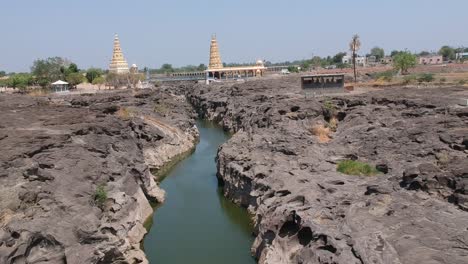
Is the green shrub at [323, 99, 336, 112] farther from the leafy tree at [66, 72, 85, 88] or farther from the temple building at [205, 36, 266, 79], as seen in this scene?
the temple building at [205, 36, 266, 79]

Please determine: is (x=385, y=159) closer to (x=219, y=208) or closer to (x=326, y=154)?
(x=326, y=154)

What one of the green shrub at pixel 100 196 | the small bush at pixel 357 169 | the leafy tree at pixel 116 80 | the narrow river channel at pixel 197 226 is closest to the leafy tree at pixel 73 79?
the leafy tree at pixel 116 80

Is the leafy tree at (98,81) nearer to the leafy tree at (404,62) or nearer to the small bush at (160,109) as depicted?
the small bush at (160,109)

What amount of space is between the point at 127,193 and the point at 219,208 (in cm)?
760

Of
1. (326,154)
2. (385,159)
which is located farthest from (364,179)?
(326,154)

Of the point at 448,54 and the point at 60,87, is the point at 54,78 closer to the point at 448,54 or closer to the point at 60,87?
the point at 60,87

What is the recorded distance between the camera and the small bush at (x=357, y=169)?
2864 centimetres

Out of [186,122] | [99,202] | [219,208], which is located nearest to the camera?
[99,202]

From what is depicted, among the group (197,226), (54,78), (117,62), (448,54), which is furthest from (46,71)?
(448,54)

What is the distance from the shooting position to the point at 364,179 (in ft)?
88.8

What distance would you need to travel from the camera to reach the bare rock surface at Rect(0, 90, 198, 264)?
819 inches

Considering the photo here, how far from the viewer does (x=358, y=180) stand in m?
27.0

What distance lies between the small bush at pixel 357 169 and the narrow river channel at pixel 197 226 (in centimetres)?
711

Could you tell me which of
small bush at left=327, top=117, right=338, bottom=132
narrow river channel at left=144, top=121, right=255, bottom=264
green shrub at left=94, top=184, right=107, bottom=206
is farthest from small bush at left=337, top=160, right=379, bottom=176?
green shrub at left=94, top=184, right=107, bottom=206
